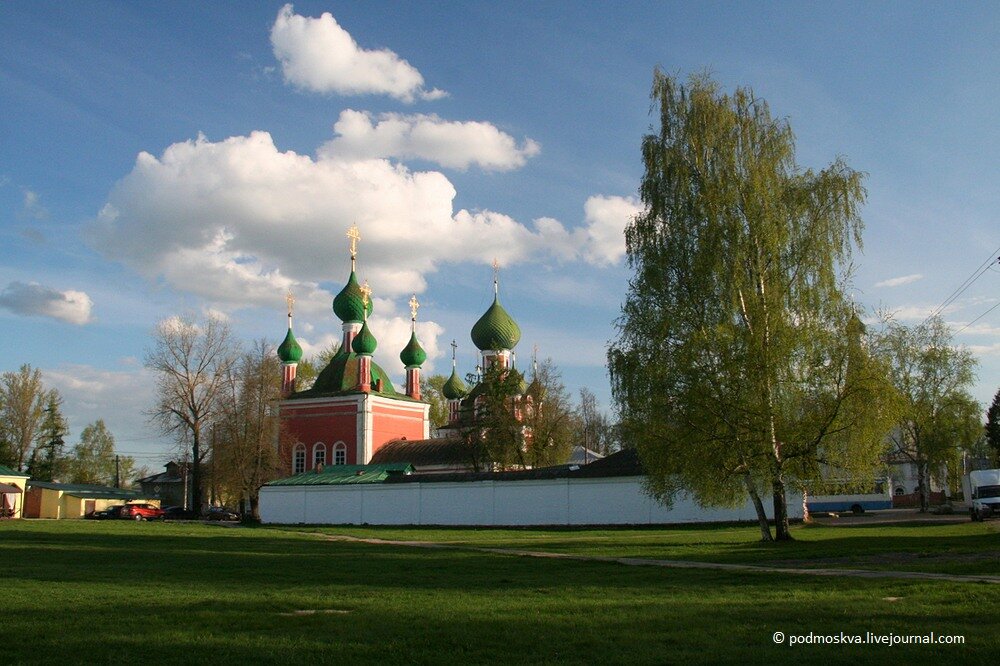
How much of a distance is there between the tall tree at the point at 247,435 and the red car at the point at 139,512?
5.59 m

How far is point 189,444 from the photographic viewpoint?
56.0 metres

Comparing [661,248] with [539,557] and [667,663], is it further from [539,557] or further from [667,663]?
[667,663]

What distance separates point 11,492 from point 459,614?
181 feet

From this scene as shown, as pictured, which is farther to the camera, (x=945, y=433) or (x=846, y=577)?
(x=945, y=433)

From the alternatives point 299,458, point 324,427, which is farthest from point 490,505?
point 299,458

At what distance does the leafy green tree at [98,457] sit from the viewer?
8800cm

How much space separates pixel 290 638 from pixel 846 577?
9699mm

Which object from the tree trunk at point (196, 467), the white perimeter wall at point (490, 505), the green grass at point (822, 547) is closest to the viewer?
the green grass at point (822, 547)

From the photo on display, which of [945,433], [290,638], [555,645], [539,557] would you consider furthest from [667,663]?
[945,433]

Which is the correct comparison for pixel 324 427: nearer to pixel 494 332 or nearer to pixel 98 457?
pixel 494 332

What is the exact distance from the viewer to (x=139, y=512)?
55.9m

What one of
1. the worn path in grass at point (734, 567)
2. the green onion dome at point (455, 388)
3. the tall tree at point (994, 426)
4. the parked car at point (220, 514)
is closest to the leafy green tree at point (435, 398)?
the green onion dome at point (455, 388)

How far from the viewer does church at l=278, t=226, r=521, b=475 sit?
2477 inches

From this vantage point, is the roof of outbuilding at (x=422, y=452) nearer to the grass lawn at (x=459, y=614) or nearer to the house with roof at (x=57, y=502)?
the house with roof at (x=57, y=502)
